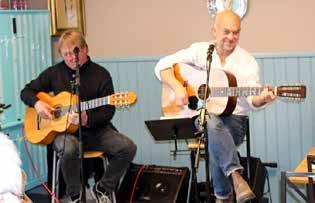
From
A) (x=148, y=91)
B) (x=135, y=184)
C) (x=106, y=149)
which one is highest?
(x=148, y=91)

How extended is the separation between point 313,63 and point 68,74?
63.6 inches

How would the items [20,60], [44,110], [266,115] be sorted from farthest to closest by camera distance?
1. [20,60]
2. [266,115]
3. [44,110]

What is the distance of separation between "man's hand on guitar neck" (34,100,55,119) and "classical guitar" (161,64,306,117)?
70 centimetres

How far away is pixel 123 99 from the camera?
11.0ft

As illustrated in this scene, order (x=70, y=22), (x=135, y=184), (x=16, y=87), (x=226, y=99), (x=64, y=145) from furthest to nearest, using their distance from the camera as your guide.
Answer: (x=70, y=22) < (x=16, y=87) < (x=135, y=184) < (x=64, y=145) < (x=226, y=99)

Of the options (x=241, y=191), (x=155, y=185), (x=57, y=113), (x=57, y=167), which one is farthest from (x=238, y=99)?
(x=57, y=167)

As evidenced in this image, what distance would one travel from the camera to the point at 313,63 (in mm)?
3861

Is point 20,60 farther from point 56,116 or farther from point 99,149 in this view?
point 99,149

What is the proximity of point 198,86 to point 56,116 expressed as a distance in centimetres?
90

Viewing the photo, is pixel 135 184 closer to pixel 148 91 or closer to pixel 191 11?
pixel 148 91

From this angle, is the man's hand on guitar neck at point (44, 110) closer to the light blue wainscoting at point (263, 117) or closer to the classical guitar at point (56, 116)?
the classical guitar at point (56, 116)

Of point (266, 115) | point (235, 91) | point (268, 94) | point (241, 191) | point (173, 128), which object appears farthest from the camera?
point (266, 115)

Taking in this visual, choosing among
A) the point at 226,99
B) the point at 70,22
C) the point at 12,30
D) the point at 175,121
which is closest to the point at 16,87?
the point at 12,30

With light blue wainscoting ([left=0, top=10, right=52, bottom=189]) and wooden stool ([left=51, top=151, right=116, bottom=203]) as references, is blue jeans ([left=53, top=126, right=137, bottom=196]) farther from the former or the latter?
light blue wainscoting ([left=0, top=10, right=52, bottom=189])
